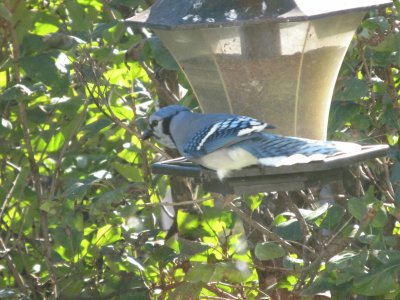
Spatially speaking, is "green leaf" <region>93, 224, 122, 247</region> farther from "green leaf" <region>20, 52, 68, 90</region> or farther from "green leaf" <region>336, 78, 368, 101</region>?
"green leaf" <region>336, 78, 368, 101</region>

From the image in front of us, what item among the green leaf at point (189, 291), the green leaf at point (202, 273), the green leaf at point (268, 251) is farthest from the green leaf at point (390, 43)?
the green leaf at point (189, 291)

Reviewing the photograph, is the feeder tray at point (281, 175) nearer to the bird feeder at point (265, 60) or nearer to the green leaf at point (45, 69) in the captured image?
the bird feeder at point (265, 60)

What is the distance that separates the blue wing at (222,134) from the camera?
7.48ft

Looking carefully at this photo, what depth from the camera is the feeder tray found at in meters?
2.14

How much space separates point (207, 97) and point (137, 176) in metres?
0.86

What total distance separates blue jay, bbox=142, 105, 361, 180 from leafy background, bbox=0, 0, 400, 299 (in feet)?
0.85

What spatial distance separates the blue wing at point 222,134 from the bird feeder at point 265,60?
0.19 metres

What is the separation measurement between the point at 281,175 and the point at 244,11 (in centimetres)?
41

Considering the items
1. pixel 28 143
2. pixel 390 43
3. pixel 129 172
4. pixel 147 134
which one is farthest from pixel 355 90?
pixel 28 143

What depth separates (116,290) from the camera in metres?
3.29

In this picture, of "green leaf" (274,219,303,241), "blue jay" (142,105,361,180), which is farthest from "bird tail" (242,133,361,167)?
"green leaf" (274,219,303,241)

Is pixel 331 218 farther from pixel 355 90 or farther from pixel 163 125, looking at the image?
pixel 163 125

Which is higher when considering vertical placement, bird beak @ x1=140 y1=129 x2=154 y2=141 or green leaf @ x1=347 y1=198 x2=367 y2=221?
bird beak @ x1=140 y1=129 x2=154 y2=141

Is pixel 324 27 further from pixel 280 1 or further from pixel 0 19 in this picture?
pixel 0 19
